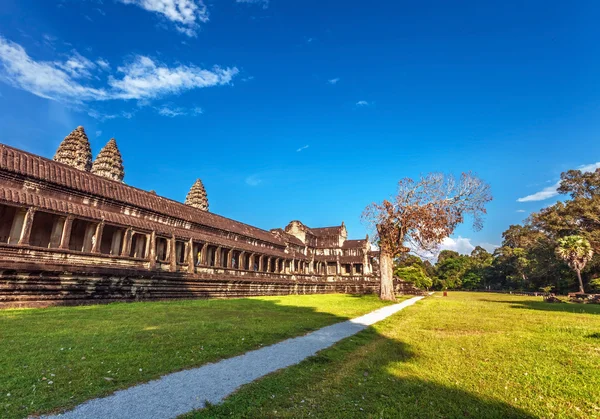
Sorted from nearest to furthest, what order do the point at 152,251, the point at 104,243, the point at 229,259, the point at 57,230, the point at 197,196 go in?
the point at 57,230, the point at 152,251, the point at 104,243, the point at 229,259, the point at 197,196

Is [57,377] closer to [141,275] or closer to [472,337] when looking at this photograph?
[472,337]

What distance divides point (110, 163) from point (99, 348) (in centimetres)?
4847

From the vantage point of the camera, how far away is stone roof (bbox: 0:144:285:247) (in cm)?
1567

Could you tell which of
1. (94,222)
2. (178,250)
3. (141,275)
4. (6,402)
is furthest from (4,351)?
(178,250)

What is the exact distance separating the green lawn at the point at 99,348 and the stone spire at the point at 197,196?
46069 mm

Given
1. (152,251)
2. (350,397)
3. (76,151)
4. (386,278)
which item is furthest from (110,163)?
(350,397)

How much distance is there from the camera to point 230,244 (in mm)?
28359

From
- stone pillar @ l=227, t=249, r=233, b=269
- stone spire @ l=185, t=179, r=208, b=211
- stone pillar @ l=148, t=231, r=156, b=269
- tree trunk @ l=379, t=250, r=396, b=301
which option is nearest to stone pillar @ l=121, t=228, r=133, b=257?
stone pillar @ l=148, t=231, r=156, b=269

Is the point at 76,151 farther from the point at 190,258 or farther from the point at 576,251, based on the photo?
the point at 576,251

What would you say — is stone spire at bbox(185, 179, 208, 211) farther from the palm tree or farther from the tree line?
the palm tree

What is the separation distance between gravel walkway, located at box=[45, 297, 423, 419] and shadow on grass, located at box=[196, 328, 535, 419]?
11.9 inches

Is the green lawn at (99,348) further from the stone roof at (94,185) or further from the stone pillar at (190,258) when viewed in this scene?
the stone pillar at (190,258)

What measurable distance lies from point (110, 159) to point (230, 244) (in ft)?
102

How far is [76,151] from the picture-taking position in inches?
1709
